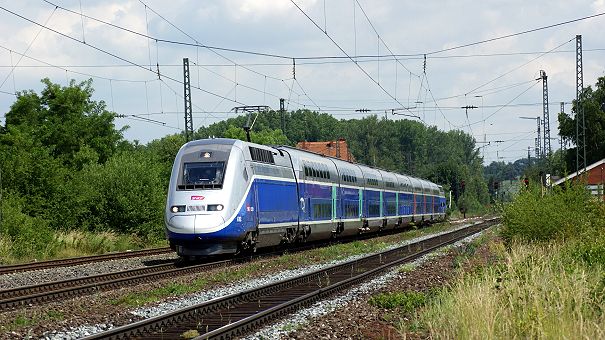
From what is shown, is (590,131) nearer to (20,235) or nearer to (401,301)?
(20,235)

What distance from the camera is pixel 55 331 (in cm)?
1239

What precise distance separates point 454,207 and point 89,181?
276ft

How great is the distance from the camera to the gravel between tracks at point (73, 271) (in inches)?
806

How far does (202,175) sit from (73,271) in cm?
437

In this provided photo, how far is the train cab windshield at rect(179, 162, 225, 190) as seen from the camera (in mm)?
24062

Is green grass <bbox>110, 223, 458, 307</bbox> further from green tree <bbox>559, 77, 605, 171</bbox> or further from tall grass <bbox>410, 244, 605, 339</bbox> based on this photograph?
green tree <bbox>559, 77, 605, 171</bbox>

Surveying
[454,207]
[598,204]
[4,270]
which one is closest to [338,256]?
[598,204]

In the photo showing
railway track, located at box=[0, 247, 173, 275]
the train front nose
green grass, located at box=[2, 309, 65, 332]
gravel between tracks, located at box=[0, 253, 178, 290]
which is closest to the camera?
green grass, located at box=[2, 309, 65, 332]

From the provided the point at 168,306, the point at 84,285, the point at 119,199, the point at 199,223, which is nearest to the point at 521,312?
the point at 168,306

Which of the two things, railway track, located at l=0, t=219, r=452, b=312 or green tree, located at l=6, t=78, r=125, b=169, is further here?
green tree, located at l=6, t=78, r=125, b=169

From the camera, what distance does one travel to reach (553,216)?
27.4 m

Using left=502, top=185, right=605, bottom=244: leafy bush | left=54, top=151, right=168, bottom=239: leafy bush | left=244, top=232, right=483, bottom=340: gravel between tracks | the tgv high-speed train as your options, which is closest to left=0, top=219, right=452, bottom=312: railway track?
the tgv high-speed train

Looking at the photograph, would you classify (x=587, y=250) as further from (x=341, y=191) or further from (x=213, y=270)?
(x=341, y=191)

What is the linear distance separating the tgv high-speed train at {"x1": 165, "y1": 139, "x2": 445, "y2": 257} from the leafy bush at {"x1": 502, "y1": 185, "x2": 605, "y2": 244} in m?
7.32
